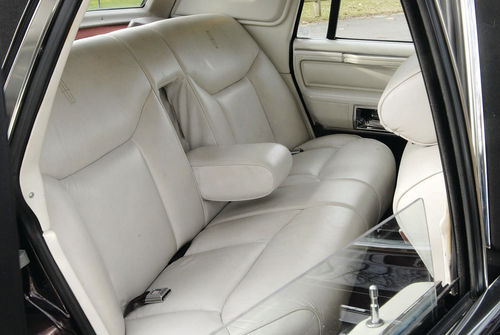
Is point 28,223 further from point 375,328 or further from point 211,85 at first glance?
point 211,85

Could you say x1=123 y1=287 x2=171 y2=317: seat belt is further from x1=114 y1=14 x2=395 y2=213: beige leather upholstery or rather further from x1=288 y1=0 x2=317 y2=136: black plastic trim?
x1=288 y1=0 x2=317 y2=136: black plastic trim

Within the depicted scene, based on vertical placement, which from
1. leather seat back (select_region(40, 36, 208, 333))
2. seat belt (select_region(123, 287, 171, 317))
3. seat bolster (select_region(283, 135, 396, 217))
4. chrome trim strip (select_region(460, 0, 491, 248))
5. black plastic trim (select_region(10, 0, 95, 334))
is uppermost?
black plastic trim (select_region(10, 0, 95, 334))

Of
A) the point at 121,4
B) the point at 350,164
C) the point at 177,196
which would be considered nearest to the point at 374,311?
the point at 177,196

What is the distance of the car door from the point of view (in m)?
2.75

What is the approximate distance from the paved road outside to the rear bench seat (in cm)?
44

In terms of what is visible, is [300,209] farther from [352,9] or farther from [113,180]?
[352,9]

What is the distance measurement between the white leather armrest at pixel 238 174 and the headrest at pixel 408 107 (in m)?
0.63

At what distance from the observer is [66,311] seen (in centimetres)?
132

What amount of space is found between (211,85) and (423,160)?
1.08 metres

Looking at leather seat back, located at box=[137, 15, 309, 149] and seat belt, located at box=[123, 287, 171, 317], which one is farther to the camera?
leather seat back, located at box=[137, 15, 309, 149]

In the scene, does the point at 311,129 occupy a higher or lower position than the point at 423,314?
lower

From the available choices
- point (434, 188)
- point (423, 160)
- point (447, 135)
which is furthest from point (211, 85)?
point (447, 135)

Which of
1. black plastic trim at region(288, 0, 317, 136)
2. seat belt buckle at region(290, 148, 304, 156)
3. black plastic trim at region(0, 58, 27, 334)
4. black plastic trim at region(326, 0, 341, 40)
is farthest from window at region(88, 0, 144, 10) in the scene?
black plastic trim at region(0, 58, 27, 334)

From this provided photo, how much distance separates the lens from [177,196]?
6.61ft
